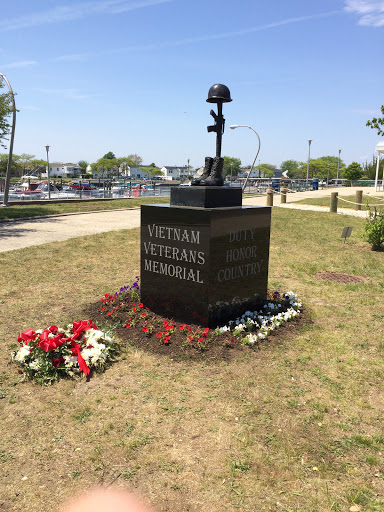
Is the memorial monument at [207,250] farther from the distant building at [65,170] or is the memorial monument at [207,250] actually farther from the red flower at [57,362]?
the distant building at [65,170]

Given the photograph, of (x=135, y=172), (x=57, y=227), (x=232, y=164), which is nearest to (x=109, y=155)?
(x=135, y=172)

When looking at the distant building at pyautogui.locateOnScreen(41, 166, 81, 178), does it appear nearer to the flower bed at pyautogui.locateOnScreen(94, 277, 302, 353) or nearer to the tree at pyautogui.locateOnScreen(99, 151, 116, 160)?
the tree at pyautogui.locateOnScreen(99, 151, 116, 160)

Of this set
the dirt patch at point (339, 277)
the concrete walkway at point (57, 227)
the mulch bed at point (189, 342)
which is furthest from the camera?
the concrete walkway at point (57, 227)

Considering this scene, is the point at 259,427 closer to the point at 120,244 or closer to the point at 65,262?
the point at 65,262

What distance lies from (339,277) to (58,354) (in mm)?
5741

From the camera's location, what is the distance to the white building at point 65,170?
16912cm

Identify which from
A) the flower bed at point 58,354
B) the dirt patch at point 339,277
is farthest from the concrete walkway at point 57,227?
the dirt patch at point 339,277

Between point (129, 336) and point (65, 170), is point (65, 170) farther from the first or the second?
point (129, 336)

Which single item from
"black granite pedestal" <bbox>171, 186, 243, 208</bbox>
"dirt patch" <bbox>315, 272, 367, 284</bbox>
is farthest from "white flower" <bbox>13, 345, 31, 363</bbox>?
"dirt patch" <bbox>315, 272, 367, 284</bbox>

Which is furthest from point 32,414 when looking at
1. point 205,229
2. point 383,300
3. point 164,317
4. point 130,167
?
point 130,167

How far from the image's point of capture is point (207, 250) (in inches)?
196

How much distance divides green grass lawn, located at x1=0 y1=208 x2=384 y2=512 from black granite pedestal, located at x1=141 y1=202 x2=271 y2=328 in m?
0.84

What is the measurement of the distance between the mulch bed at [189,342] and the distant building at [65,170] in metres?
171

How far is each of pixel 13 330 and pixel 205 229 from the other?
8.91ft
